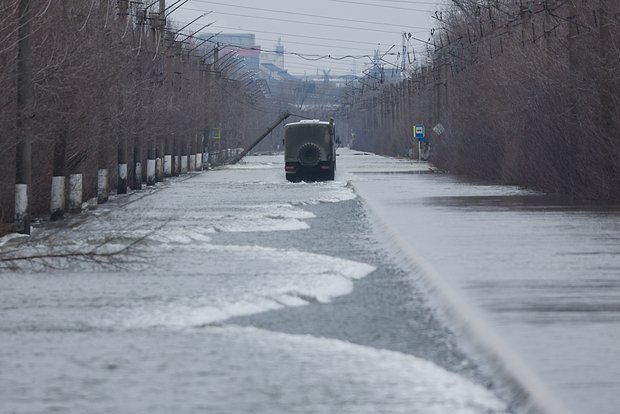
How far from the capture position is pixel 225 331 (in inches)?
559

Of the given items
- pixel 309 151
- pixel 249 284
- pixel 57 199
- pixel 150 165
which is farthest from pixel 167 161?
pixel 249 284

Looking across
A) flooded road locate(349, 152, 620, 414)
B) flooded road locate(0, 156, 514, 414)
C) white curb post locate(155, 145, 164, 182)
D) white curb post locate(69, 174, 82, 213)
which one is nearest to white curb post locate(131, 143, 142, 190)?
white curb post locate(155, 145, 164, 182)

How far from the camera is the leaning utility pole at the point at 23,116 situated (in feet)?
97.8

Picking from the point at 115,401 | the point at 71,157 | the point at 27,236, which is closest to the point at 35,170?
the point at 71,157

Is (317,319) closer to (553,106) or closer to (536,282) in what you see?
(536,282)

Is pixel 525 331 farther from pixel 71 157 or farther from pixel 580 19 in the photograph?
pixel 580 19

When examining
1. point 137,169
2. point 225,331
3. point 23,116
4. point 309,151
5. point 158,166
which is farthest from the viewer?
point 309,151

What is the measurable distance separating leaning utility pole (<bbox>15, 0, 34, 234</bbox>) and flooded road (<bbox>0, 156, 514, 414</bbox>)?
6.59ft

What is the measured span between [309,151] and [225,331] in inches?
2101

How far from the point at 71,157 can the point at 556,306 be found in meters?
25.6

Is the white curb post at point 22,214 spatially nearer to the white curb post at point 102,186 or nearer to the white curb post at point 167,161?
the white curb post at point 102,186

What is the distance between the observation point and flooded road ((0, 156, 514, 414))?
409 inches

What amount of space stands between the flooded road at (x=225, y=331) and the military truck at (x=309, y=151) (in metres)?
38.7

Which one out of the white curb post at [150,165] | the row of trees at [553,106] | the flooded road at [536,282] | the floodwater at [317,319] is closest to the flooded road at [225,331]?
the floodwater at [317,319]
